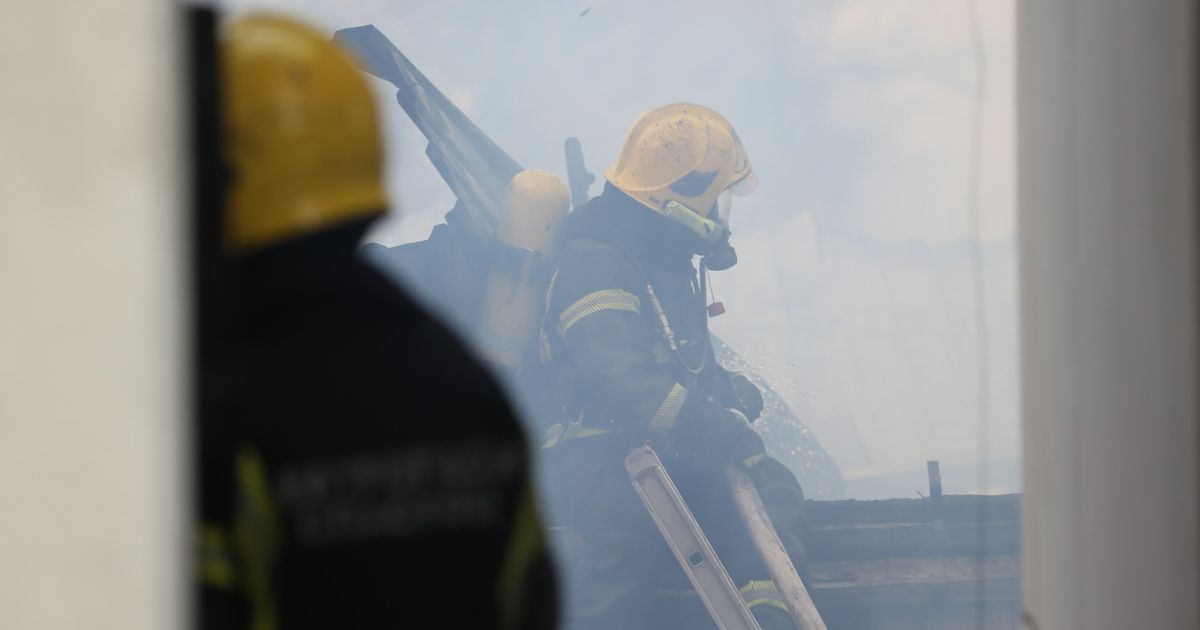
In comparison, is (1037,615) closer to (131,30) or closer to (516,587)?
(516,587)

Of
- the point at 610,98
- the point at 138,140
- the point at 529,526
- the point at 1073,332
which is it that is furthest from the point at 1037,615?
the point at 610,98

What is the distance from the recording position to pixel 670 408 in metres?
3.73

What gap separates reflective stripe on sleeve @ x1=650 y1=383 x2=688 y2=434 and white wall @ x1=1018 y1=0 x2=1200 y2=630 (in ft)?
6.87

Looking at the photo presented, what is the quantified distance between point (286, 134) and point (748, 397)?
3.23m

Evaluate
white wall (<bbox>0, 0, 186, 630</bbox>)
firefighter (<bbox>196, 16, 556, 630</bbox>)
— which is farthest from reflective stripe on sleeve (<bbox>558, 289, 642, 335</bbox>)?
white wall (<bbox>0, 0, 186, 630</bbox>)

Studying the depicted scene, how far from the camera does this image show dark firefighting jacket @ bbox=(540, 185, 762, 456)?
12.0ft

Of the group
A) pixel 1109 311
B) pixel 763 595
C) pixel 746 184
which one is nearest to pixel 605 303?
pixel 746 184

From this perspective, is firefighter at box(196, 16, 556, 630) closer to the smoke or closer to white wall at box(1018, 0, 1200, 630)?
white wall at box(1018, 0, 1200, 630)

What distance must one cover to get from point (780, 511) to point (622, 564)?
0.49 metres

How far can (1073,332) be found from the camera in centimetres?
148

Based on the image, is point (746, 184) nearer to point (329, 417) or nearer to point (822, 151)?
point (822, 151)

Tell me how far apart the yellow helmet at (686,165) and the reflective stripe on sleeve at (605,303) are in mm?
282

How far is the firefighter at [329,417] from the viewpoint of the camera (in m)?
0.67

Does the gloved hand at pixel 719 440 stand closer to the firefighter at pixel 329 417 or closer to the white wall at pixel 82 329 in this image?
the firefighter at pixel 329 417
